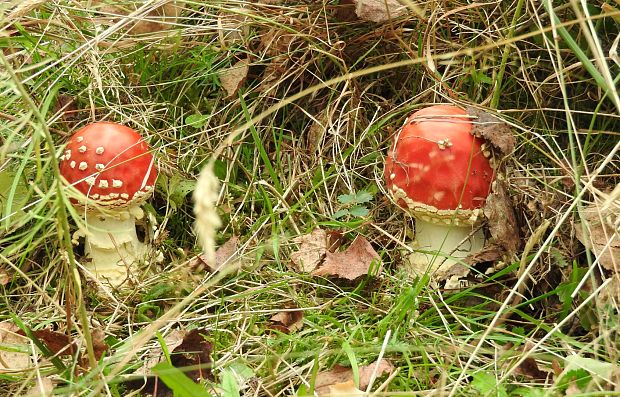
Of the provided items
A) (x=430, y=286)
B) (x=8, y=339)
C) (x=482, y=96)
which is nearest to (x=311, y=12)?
(x=482, y=96)

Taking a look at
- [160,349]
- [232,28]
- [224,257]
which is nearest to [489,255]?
[224,257]

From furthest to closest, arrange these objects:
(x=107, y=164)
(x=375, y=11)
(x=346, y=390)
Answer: (x=375, y=11) < (x=107, y=164) < (x=346, y=390)

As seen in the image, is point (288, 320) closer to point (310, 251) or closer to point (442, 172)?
point (310, 251)

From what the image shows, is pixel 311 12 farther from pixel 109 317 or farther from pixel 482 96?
pixel 109 317

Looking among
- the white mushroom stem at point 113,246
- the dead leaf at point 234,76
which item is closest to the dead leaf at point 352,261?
the white mushroom stem at point 113,246

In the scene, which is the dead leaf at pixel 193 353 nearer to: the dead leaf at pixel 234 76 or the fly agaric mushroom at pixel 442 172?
the fly agaric mushroom at pixel 442 172
